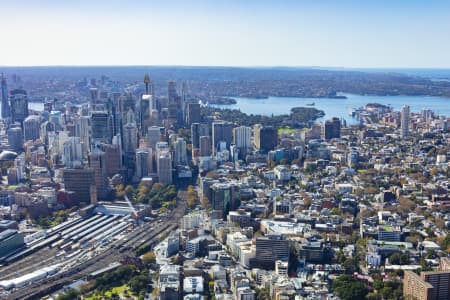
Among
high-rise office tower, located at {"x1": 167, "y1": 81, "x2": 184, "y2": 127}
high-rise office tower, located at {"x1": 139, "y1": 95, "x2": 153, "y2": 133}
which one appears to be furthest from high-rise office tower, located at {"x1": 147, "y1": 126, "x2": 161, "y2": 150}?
high-rise office tower, located at {"x1": 167, "y1": 81, "x2": 184, "y2": 127}

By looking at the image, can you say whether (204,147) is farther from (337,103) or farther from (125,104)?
(337,103)

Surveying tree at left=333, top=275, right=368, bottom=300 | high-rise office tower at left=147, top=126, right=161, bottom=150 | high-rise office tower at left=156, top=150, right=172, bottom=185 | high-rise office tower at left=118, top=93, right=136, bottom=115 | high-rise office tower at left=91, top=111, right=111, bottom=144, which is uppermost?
high-rise office tower at left=118, top=93, right=136, bottom=115

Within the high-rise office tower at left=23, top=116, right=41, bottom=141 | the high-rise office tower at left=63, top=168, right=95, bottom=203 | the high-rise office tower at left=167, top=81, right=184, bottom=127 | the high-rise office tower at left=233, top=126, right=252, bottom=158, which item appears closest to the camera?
the high-rise office tower at left=63, top=168, right=95, bottom=203

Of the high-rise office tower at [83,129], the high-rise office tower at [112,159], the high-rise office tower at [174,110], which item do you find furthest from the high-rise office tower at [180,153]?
the high-rise office tower at [174,110]

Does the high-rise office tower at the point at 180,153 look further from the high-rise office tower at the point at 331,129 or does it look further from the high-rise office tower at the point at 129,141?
the high-rise office tower at the point at 331,129

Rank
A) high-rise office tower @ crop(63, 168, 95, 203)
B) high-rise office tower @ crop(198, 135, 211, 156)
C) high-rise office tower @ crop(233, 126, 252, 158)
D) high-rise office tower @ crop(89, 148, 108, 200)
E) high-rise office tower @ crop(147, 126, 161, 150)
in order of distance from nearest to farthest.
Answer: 1. high-rise office tower @ crop(63, 168, 95, 203)
2. high-rise office tower @ crop(89, 148, 108, 200)
3. high-rise office tower @ crop(198, 135, 211, 156)
4. high-rise office tower @ crop(147, 126, 161, 150)
5. high-rise office tower @ crop(233, 126, 252, 158)

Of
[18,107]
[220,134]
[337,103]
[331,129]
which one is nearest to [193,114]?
[220,134]

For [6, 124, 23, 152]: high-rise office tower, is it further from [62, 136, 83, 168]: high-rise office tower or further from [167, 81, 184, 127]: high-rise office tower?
[167, 81, 184, 127]: high-rise office tower
